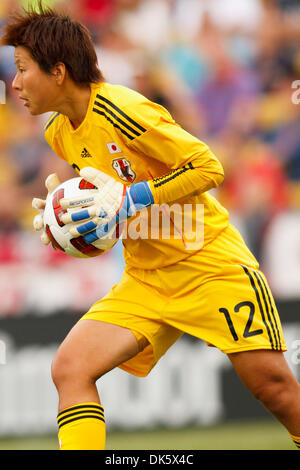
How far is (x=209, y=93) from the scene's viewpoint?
8164 millimetres

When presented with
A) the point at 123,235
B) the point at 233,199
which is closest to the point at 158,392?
the point at 233,199

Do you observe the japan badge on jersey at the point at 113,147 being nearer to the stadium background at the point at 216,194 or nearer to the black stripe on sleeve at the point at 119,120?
the black stripe on sleeve at the point at 119,120

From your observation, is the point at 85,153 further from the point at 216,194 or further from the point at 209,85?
the point at 209,85

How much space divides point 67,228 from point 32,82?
71cm

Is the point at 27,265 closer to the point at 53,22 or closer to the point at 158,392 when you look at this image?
the point at 158,392

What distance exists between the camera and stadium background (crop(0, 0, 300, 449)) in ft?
21.4

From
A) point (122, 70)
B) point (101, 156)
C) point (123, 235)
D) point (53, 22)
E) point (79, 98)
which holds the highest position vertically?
point (122, 70)

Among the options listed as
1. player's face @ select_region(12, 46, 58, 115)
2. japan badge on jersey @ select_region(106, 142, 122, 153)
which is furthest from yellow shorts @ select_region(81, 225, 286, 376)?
A: player's face @ select_region(12, 46, 58, 115)

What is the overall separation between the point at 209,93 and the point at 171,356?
3.04m

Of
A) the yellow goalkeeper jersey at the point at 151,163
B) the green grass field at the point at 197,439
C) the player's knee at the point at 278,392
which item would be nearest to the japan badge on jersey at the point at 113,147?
the yellow goalkeeper jersey at the point at 151,163

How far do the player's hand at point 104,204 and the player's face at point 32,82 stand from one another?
1.44 feet

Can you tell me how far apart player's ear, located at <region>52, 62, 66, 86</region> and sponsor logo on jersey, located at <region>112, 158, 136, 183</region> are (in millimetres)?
461

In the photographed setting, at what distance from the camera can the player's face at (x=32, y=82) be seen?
11.7 ft

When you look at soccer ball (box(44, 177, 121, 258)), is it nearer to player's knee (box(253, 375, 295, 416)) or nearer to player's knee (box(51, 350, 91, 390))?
player's knee (box(51, 350, 91, 390))
